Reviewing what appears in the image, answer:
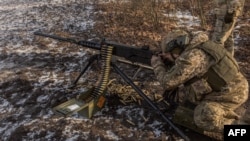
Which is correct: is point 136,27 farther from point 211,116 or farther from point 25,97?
point 211,116

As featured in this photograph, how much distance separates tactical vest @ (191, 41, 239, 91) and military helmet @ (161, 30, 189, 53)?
25 centimetres

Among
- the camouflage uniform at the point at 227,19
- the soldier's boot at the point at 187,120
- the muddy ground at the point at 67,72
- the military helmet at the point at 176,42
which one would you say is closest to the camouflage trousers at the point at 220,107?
the soldier's boot at the point at 187,120

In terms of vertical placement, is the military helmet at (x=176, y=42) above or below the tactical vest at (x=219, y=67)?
above

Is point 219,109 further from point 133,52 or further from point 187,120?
point 133,52

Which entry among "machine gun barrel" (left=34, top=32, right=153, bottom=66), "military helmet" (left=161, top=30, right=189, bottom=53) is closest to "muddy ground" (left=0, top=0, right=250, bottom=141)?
"machine gun barrel" (left=34, top=32, right=153, bottom=66)

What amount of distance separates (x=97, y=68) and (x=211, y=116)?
396 centimetres

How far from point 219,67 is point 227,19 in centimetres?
230

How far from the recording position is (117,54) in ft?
21.1

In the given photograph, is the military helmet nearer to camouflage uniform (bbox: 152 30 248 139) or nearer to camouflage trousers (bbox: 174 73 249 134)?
camouflage uniform (bbox: 152 30 248 139)

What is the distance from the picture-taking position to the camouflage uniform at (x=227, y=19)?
269 inches

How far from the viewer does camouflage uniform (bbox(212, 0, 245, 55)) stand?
683 centimetres

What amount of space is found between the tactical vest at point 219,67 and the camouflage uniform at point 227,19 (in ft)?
6.80

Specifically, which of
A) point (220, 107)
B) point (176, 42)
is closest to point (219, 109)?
point (220, 107)

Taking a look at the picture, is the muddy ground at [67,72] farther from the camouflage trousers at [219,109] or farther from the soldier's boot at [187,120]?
the camouflage trousers at [219,109]
